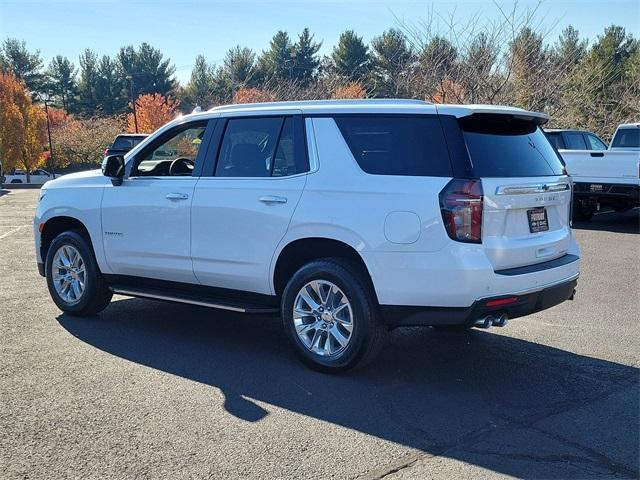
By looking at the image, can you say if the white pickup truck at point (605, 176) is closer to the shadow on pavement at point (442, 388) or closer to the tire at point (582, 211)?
the tire at point (582, 211)

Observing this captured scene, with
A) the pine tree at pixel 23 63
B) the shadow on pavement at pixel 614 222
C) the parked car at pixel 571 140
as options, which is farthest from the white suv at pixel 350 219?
the pine tree at pixel 23 63

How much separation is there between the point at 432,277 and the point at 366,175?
90cm

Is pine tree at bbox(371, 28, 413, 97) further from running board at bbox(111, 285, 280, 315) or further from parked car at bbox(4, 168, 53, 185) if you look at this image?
parked car at bbox(4, 168, 53, 185)

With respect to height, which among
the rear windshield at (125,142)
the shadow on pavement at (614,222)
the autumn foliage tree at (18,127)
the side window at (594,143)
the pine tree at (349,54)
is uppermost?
the pine tree at (349,54)

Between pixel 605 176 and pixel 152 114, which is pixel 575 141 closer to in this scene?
pixel 605 176

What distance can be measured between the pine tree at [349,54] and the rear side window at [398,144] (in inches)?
1879

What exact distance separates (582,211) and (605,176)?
127 cm

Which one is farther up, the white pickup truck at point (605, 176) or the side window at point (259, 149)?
the side window at point (259, 149)

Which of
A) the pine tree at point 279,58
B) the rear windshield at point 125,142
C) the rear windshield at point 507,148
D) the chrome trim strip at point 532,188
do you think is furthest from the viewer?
the pine tree at point 279,58

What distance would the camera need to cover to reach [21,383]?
4.84 m

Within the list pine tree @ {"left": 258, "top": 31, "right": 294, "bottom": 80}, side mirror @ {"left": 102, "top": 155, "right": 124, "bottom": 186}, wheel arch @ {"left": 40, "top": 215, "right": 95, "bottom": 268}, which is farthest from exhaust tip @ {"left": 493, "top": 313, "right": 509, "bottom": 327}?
pine tree @ {"left": 258, "top": 31, "right": 294, "bottom": 80}

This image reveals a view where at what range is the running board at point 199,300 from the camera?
5430 mm

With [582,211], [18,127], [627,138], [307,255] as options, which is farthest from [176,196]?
[18,127]

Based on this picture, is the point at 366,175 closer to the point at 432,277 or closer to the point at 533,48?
the point at 432,277
